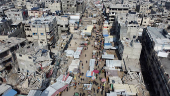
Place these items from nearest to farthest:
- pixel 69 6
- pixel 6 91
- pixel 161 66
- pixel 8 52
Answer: pixel 161 66
pixel 6 91
pixel 8 52
pixel 69 6

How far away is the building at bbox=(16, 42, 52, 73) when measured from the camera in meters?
27.1

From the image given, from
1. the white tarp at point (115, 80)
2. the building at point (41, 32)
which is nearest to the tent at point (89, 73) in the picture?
the white tarp at point (115, 80)

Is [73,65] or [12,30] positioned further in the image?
[12,30]

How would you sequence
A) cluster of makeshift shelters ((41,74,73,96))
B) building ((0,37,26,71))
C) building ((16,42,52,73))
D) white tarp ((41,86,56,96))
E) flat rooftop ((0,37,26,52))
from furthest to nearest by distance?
flat rooftop ((0,37,26,52)) < building ((0,37,26,71)) < building ((16,42,52,73)) < cluster of makeshift shelters ((41,74,73,96)) < white tarp ((41,86,56,96))

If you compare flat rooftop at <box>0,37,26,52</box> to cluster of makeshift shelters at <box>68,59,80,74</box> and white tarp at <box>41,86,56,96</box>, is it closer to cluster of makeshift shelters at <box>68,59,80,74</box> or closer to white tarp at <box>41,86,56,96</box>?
white tarp at <box>41,86,56,96</box>

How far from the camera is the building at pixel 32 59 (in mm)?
27094

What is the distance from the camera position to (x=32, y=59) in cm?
2670

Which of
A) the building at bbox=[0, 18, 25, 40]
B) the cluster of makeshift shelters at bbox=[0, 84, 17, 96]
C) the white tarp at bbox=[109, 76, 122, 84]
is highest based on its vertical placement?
the building at bbox=[0, 18, 25, 40]

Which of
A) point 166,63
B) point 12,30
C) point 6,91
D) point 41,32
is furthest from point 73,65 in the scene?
point 12,30

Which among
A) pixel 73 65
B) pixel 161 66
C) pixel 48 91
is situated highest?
pixel 161 66

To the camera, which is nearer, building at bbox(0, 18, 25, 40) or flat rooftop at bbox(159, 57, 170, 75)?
flat rooftop at bbox(159, 57, 170, 75)

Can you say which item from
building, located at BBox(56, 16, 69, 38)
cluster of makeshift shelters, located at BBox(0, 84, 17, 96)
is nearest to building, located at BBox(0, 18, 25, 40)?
building, located at BBox(56, 16, 69, 38)

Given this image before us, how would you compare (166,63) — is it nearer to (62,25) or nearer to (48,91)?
(48,91)

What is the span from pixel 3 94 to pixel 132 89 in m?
22.5
